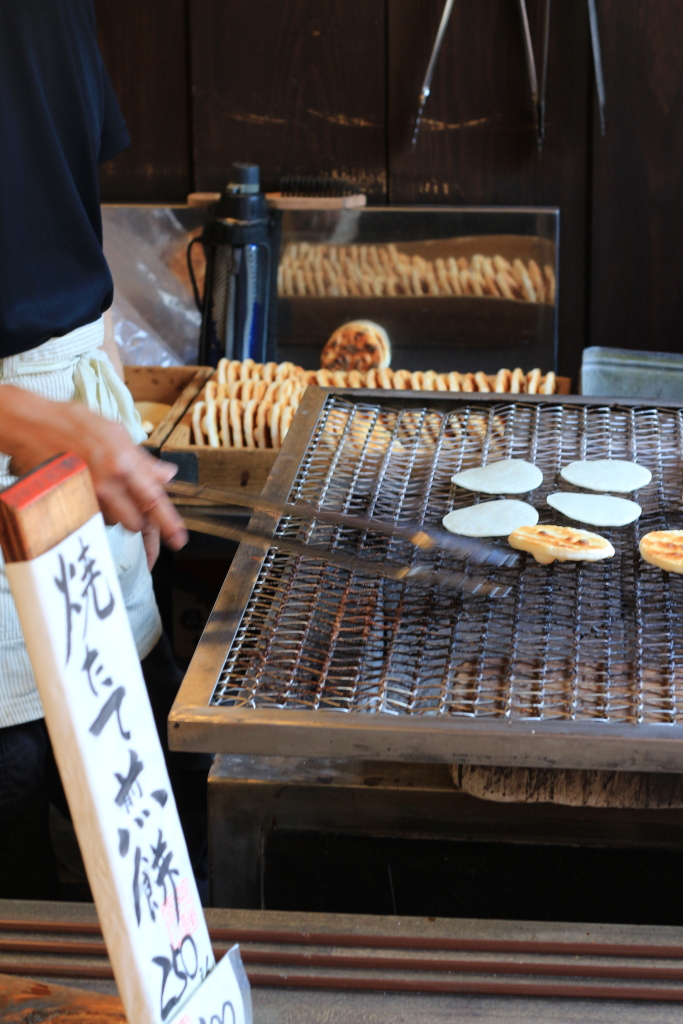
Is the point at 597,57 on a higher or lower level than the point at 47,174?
higher

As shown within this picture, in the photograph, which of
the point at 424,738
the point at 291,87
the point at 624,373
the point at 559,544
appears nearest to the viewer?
the point at 424,738

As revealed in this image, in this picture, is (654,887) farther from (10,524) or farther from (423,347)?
(423,347)

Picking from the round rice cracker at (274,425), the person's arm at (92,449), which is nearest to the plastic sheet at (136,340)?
the round rice cracker at (274,425)

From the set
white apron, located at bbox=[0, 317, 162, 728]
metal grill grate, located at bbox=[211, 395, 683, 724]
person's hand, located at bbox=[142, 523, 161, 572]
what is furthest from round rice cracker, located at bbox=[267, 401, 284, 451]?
person's hand, located at bbox=[142, 523, 161, 572]

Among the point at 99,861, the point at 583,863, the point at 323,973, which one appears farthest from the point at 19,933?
the point at 583,863

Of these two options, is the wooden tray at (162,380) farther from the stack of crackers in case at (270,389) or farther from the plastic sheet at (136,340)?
the plastic sheet at (136,340)

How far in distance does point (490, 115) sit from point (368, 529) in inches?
96.8

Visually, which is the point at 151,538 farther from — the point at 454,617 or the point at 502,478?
the point at 502,478

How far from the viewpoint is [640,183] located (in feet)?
11.2

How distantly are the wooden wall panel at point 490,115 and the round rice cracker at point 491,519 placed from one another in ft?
7.07

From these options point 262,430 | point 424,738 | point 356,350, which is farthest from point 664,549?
point 356,350

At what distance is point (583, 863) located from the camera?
60.3 inches

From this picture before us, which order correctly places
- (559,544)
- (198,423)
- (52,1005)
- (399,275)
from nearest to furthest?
(52,1005) < (559,544) < (198,423) < (399,275)

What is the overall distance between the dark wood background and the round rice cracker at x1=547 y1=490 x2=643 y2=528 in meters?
2.09
